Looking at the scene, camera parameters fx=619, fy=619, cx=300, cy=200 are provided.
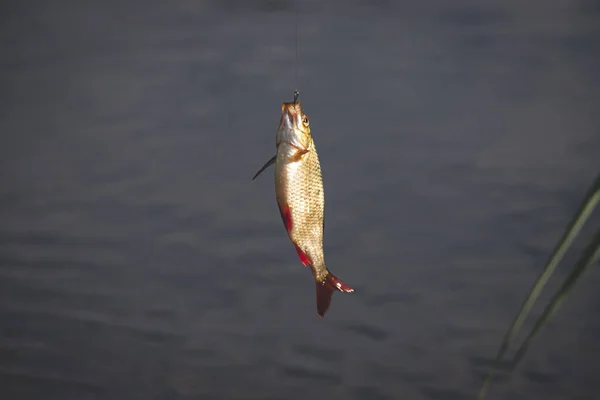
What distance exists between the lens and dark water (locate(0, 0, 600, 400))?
96.1 inches

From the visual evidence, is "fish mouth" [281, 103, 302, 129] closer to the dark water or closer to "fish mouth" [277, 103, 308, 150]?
"fish mouth" [277, 103, 308, 150]

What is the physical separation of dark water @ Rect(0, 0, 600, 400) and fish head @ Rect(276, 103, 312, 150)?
1686mm

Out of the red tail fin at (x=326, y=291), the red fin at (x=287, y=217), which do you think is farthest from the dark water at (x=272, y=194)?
the red fin at (x=287, y=217)

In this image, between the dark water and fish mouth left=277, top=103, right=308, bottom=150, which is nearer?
fish mouth left=277, top=103, right=308, bottom=150

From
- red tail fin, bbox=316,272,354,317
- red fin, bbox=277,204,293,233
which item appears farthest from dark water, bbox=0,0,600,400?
red fin, bbox=277,204,293,233

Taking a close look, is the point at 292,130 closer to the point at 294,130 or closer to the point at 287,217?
the point at 294,130

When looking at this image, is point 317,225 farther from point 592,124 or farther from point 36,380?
point 36,380

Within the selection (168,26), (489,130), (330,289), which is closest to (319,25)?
(168,26)

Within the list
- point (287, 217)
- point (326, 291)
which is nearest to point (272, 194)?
point (326, 291)

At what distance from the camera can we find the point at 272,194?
2617mm

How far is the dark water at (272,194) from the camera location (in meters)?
2.44

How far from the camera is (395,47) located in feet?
8.15

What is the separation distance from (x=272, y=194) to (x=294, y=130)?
179 centimetres

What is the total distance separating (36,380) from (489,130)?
7.18 feet
